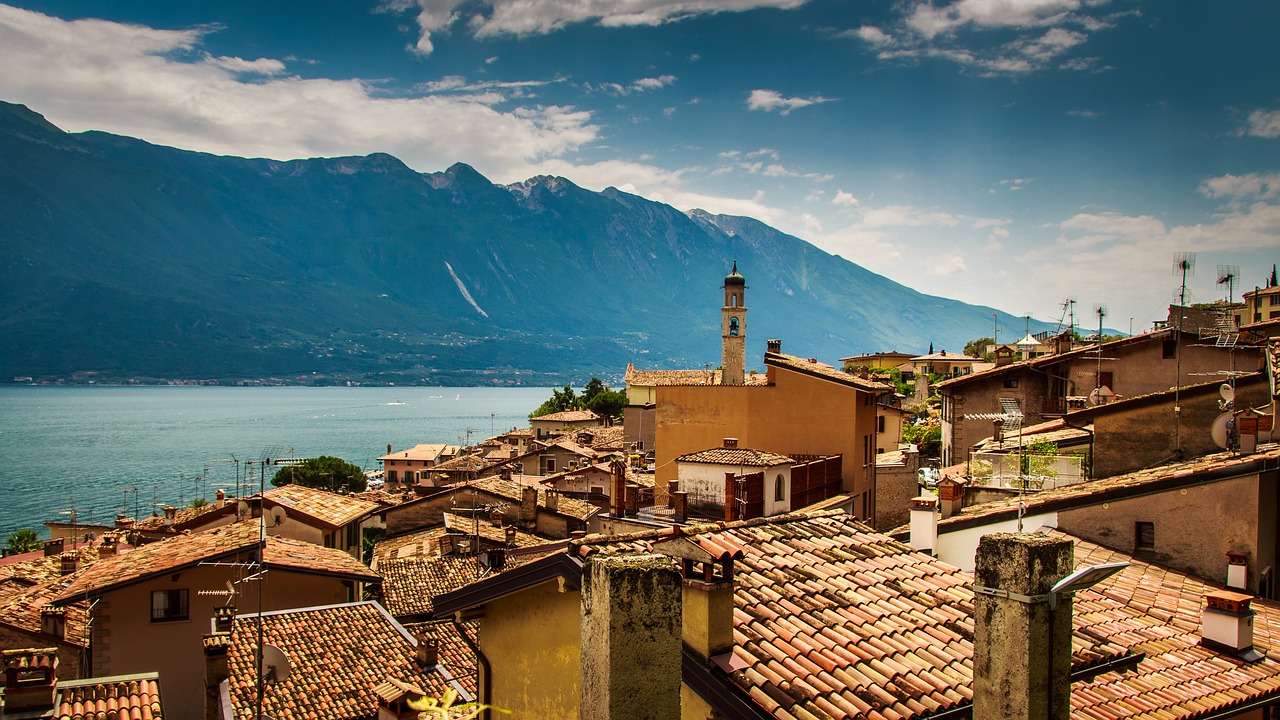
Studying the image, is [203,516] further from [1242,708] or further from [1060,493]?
[1242,708]

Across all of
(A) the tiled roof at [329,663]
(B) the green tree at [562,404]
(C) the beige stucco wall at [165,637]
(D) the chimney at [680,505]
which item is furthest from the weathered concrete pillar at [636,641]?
(B) the green tree at [562,404]

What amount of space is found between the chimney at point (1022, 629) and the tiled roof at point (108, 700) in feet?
32.7

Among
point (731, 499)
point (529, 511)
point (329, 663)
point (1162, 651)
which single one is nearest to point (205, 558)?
point (329, 663)

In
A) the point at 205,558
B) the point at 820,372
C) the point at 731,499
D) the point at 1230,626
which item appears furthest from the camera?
the point at 820,372

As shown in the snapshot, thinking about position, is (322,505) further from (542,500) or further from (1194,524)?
(1194,524)

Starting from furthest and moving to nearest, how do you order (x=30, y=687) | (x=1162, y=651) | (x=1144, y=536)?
(x=1144, y=536)
(x=1162, y=651)
(x=30, y=687)

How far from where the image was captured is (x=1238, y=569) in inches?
466

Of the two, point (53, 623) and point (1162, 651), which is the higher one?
point (1162, 651)

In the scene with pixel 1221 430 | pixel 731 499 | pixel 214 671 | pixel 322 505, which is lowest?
pixel 214 671

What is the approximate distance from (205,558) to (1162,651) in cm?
1730

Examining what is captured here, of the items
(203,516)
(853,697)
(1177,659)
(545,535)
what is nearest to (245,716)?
(853,697)

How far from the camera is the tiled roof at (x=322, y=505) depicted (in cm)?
2602

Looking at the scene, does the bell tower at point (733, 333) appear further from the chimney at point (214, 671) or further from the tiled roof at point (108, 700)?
the tiled roof at point (108, 700)

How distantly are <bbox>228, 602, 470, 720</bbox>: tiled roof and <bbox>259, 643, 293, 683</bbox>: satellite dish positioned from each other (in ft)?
0.36
